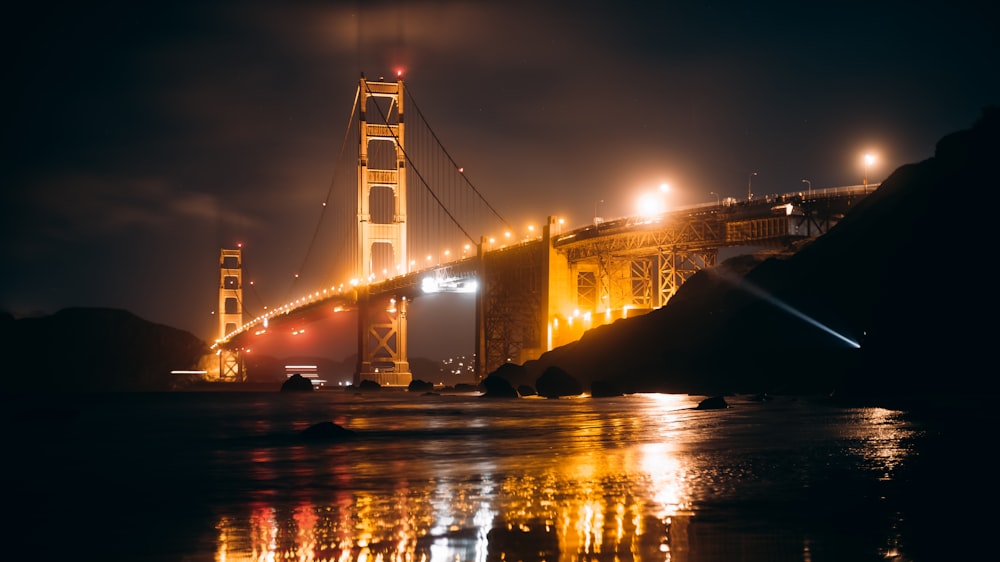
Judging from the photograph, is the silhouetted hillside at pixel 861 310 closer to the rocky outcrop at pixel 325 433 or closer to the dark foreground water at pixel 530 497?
the dark foreground water at pixel 530 497

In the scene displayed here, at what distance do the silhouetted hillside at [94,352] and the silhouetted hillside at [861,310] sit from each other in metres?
89.2

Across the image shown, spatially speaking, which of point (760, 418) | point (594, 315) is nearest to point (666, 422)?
point (760, 418)

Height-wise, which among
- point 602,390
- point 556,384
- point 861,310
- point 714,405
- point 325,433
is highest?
point 861,310

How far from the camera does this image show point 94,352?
131 metres

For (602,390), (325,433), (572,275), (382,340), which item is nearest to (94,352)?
(382,340)

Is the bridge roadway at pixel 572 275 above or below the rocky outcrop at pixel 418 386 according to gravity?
above

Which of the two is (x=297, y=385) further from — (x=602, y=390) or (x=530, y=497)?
(x=530, y=497)

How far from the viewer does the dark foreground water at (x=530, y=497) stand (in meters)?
7.84

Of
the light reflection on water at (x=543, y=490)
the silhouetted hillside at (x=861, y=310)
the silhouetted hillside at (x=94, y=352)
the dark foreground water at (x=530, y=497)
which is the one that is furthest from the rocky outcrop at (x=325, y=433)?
the silhouetted hillside at (x=94, y=352)

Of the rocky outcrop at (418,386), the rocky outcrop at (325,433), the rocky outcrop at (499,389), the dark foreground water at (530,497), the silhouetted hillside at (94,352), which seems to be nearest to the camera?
the dark foreground water at (530,497)

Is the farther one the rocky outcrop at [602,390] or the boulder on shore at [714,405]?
the rocky outcrop at [602,390]

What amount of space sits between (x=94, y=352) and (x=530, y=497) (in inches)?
5179

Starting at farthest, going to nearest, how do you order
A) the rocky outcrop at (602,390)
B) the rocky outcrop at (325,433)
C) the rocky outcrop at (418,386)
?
the rocky outcrop at (418,386)
the rocky outcrop at (602,390)
the rocky outcrop at (325,433)

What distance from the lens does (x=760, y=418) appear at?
931 inches
